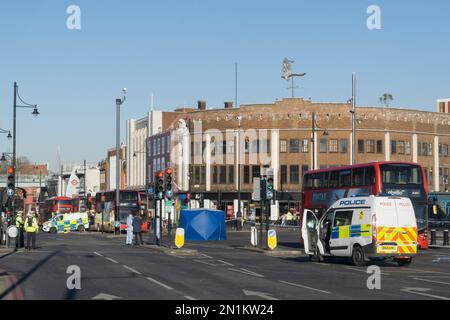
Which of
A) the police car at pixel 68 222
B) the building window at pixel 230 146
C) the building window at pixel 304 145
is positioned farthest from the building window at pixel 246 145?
the police car at pixel 68 222

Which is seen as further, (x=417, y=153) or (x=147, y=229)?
(x=417, y=153)

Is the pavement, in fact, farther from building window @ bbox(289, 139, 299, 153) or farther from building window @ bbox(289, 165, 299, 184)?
building window @ bbox(289, 139, 299, 153)

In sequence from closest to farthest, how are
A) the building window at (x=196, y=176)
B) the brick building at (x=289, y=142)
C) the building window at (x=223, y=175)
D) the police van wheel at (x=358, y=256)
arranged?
the police van wheel at (x=358, y=256)
the brick building at (x=289, y=142)
the building window at (x=223, y=175)
the building window at (x=196, y=176)

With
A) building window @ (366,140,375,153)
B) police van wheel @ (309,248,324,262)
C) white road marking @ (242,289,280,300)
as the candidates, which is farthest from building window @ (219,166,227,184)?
white road marking @ (242,289,280,300)

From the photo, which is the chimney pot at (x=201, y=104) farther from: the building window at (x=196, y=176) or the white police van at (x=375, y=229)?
the white police van at (x=375, y=229)

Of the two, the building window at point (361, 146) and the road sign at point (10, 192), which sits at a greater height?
the building window at point (361, 146)

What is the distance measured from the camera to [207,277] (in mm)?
23922

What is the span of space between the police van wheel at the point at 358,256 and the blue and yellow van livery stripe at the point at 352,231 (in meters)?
0.49

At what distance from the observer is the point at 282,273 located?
2573cm

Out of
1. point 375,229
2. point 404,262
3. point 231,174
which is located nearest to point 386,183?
point 404,262

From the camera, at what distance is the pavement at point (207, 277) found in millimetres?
18688
